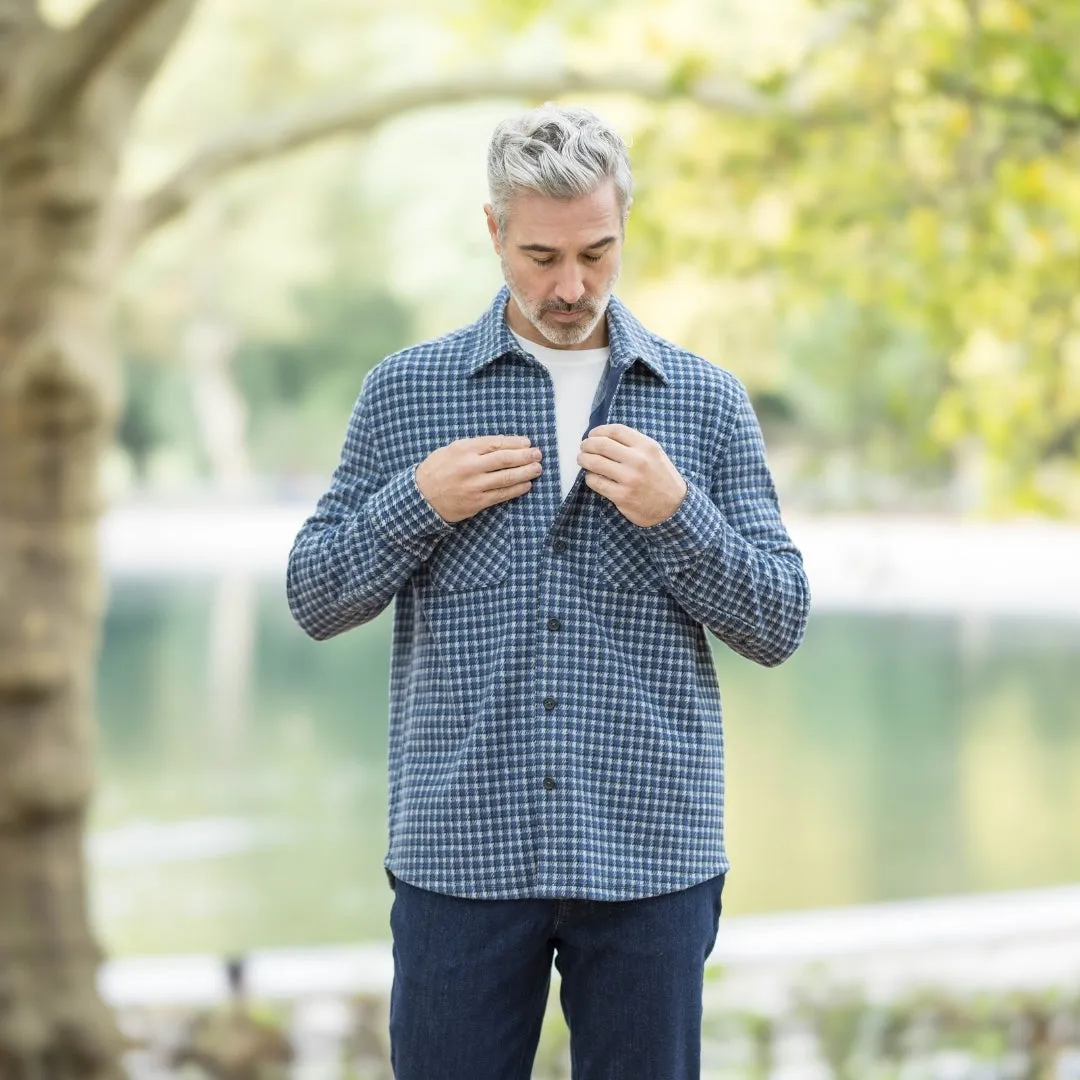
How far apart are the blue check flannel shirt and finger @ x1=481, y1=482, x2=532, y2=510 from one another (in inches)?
1.2

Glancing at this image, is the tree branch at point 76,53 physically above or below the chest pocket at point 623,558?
above

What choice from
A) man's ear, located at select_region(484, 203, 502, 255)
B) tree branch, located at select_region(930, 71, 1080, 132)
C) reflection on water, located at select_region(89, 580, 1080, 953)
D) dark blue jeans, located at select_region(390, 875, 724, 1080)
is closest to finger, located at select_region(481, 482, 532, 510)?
man's ear, located at select_region(484, 203, 502, 255)

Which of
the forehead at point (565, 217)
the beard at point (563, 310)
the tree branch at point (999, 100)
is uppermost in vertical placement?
the tree branch at point (999, 100)

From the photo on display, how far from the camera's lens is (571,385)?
1.62m

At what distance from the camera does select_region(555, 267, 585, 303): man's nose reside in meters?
1.49

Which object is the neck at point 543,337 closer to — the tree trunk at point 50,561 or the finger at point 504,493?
the finger at point 504,493

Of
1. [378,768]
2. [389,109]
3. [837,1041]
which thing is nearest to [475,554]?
[389,109]

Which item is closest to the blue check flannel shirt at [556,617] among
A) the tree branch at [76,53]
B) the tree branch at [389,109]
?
the tree branch at [76,53]

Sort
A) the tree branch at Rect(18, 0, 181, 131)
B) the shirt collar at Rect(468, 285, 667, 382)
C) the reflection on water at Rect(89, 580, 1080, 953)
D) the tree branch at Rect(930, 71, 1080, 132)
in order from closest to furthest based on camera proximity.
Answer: the shirt collar at Rect(468, 285, 667, 382) → the tree branch at Rect(18, 0, 181, 131) → the tree branch at Rect(930, 71, 1080, 132) → the reflection on water at Rect(89, 580, 1080, 953)

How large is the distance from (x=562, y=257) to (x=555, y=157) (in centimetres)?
9

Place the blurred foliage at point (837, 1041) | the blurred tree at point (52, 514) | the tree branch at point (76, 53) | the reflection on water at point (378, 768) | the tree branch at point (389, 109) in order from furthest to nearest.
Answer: the reflection on water at point (378, 768)
the blurred foliage at point (837, 1041)
the tree branch at point (389, 109)
the blurred tree at point (52, 514)
the tree branch at point (76, 53)

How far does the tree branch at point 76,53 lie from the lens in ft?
8.86

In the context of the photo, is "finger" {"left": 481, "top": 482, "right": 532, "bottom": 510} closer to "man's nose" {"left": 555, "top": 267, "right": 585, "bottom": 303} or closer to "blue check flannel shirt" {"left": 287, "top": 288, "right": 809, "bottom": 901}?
"blue check flannel shirt" {"left": 287, "top": 288, "right": 809, "bottom": 901}

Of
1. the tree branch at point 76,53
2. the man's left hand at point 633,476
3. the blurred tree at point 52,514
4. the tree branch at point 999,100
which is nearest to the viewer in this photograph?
the man's left hand at point 633,476
